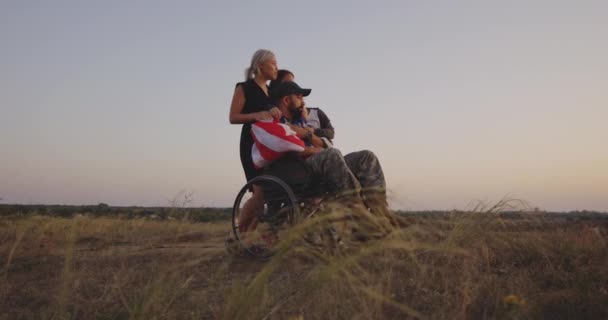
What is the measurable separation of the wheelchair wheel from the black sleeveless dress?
0.31 metres

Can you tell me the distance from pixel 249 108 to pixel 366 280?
2462mm

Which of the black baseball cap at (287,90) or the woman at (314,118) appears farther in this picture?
the woman at (314,118)

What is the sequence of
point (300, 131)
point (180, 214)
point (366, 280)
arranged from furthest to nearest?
point (180, 214) < point (300, 131) < point (366, 280)

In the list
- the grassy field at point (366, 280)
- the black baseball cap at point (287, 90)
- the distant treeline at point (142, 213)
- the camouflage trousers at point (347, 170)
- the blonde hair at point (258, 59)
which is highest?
the blonde hair at point (258, 59)

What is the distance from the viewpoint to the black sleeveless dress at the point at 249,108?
16.2 feet

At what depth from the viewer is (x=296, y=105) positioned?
4645mm

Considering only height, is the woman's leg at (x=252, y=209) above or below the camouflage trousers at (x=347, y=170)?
below

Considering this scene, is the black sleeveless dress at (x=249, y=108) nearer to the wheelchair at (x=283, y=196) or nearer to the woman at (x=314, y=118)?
the woman at (x=314, y=118)

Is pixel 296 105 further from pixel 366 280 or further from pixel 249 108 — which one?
pixel 366 280

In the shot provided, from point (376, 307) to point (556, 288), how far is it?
1415 millimetres

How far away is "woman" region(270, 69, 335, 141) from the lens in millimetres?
4734

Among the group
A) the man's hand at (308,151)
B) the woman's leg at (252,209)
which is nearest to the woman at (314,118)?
the man's hand at (308,151)

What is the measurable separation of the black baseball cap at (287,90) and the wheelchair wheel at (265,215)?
0.86 meters

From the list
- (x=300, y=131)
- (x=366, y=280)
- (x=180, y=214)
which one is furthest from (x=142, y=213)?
(x=366, y=280)
